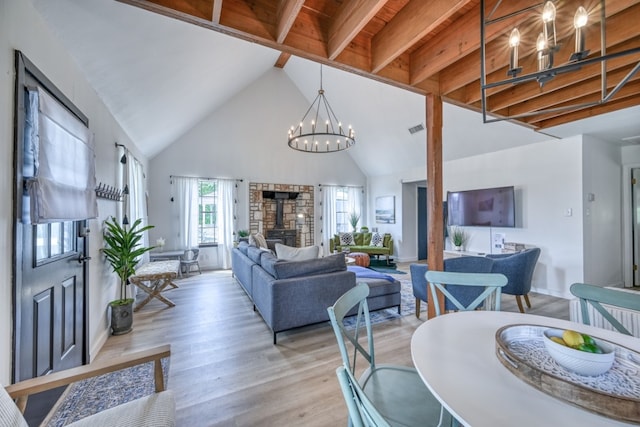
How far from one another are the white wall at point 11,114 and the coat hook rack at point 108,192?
0.26 ft

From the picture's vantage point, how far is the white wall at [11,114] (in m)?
1.25

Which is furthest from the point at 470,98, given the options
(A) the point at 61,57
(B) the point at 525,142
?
(A) the point at 61,57

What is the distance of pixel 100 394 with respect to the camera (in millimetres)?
1879

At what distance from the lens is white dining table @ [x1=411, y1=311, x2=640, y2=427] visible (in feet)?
2.28

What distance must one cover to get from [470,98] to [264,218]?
16.8 feet

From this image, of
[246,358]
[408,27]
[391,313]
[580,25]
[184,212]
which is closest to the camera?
[580,25]

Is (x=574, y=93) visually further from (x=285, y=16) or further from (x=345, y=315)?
(x=345, y=315)

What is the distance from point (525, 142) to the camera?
446 centimetres

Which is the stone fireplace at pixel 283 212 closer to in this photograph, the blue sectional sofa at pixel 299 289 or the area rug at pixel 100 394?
the blue sectional sofa at pixel 299 289

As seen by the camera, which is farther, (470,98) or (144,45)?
(470,98)

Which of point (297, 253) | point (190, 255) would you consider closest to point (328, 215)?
point (190, 255)

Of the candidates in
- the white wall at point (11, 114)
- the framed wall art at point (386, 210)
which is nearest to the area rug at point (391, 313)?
the white wall at point (11, 114)

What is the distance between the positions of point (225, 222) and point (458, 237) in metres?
5.22

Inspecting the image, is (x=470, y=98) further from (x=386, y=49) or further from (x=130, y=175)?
(x=130, y=175)
